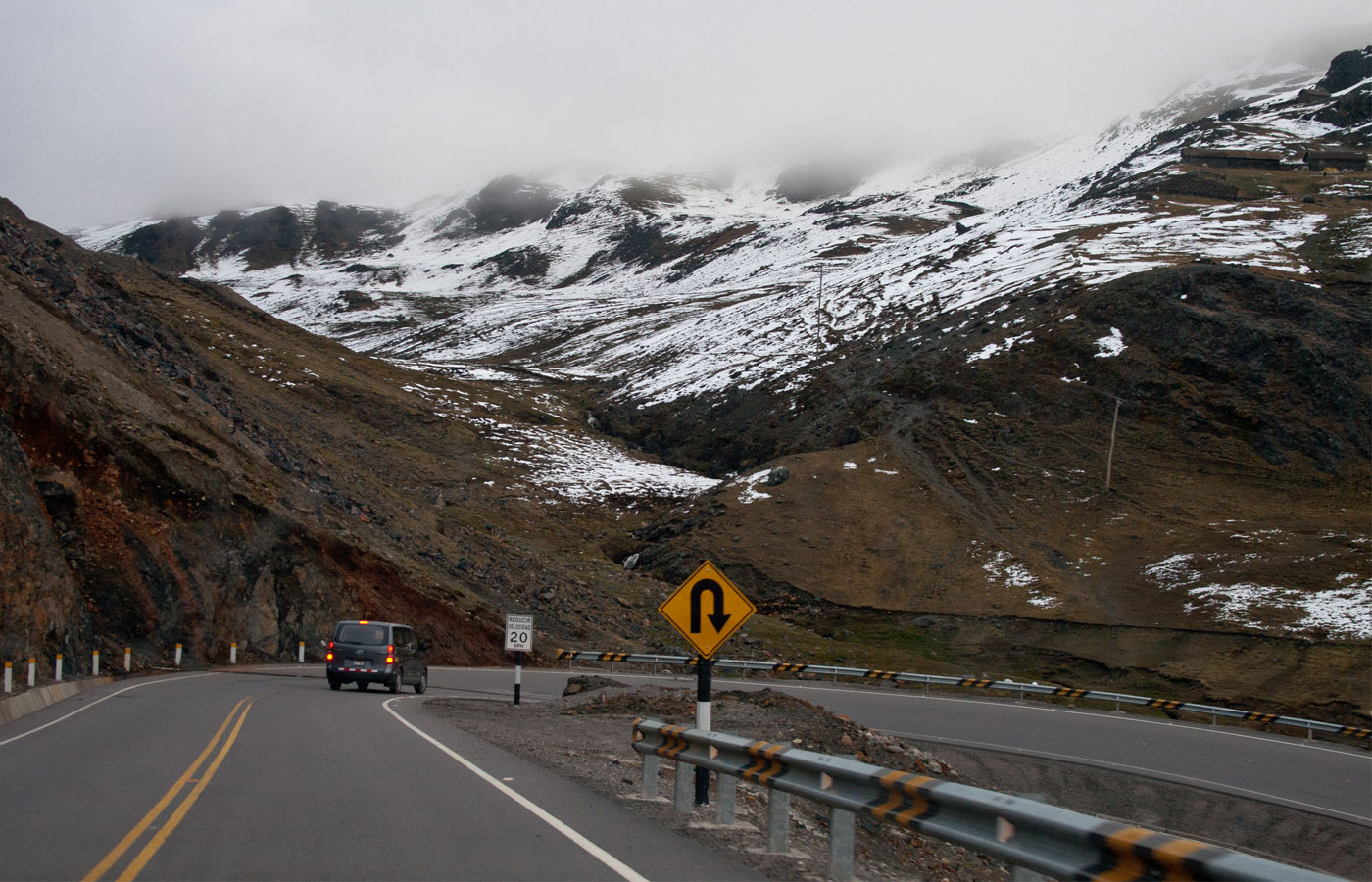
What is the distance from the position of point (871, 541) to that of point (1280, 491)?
22.6 meters

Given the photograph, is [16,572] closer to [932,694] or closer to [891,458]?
[932,694]

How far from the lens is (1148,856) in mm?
4508

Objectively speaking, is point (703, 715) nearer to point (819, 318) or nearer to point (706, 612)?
point (706, 612)

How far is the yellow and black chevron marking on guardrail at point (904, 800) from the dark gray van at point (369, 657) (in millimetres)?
19518

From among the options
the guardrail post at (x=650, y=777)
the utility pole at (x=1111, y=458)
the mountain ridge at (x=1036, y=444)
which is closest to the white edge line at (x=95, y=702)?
the guardrail post at (x=650, y=777)

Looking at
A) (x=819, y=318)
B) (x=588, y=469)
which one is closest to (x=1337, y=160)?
(x=819, y=318)

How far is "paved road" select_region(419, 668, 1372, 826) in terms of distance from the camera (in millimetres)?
18141

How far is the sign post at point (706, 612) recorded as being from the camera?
920 cm

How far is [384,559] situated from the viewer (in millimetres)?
35969

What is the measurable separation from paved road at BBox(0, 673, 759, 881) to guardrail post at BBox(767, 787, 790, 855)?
1.63 feet

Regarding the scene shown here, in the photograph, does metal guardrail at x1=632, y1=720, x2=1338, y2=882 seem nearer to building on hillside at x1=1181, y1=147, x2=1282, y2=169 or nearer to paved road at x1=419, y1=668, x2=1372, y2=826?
paved road at x1=419, y1=668, x2=1372, y2=826

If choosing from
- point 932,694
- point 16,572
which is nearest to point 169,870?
point 16,572

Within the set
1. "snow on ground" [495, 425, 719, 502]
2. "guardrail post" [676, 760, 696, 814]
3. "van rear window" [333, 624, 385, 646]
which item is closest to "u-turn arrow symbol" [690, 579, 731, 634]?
"guardrail post" [676, 760, 696, 814]

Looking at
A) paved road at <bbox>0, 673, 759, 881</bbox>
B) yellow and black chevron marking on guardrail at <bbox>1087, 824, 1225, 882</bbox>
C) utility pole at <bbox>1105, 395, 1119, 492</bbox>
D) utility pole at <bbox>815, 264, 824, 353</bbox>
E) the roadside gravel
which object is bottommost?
the roadside gravel
